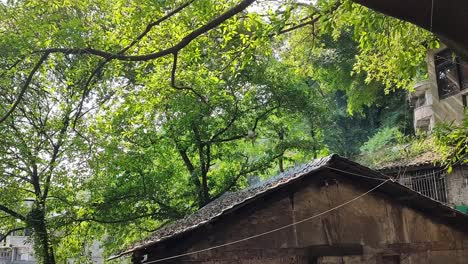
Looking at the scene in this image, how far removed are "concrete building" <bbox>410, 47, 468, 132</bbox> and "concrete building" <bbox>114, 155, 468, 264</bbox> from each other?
895 centimetres

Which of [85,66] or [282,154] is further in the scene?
[282,154]

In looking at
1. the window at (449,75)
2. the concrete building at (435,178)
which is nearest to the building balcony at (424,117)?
the window at (449,75)

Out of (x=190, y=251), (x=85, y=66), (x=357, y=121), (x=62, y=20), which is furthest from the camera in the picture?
(x=357, y=121)

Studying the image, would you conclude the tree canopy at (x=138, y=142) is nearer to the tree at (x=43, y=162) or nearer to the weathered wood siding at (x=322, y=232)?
the tree at (x=43, y=162)

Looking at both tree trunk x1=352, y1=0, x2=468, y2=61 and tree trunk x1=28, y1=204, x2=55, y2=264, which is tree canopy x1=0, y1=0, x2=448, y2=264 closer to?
tree trunk x1=28, y1=204, x2=55, y2=264

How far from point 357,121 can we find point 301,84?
1550 centimetres

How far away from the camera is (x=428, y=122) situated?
1973cm

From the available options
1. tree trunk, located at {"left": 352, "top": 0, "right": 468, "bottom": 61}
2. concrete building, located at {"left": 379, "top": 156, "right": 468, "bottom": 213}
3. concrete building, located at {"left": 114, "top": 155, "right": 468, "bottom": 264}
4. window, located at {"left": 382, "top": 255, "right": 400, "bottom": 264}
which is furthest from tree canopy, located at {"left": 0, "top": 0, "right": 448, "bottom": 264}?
tree trunk, located at {"left": 352, "top": 0, "right": 468, "bottom": 61}

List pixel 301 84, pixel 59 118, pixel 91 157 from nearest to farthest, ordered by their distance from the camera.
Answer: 1. pixel 91 157
2. pixel 59 118
3. pixel 301 84

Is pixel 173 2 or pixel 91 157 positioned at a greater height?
pixel 173 2

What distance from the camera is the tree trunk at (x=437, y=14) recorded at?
467 cm

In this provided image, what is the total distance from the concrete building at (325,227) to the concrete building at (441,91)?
8.95 m

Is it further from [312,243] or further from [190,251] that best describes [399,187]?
[190,251]

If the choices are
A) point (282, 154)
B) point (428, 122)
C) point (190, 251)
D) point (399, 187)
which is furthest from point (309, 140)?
point (190, 251)
